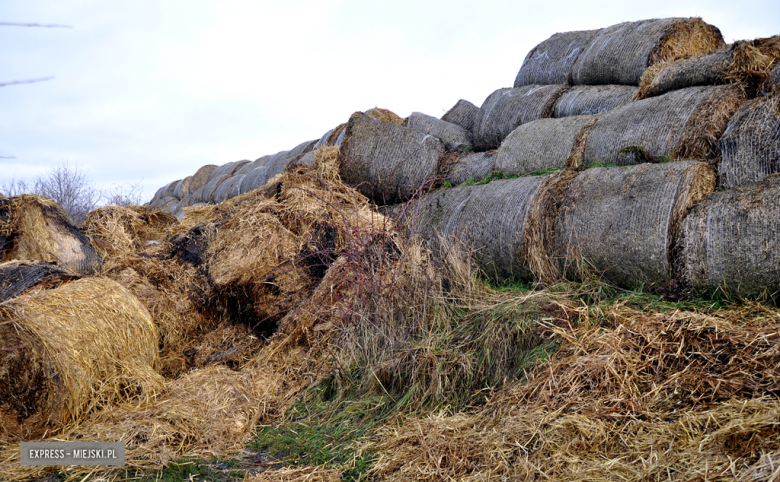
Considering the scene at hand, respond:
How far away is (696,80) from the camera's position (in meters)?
5.44

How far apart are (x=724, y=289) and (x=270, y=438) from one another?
3.29 meters

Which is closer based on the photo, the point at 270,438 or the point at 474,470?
the point at 474,470

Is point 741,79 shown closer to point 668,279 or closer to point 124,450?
point 668,279

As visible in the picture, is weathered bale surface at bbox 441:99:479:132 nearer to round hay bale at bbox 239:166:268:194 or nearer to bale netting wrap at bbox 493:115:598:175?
bale netting wrap at bbox 493:115:598:175

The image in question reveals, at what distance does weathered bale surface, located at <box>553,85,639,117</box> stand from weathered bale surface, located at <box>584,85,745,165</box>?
973 mm

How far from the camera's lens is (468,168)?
281 inches

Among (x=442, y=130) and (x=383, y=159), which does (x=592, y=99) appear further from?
(x=383, y=159)

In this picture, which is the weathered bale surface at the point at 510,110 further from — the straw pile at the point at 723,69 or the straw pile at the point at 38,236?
the straw pile at the point at 38,236

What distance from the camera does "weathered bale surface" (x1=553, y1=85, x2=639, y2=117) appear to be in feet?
21.7

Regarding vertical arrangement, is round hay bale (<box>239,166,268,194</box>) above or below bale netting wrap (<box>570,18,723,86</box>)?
below

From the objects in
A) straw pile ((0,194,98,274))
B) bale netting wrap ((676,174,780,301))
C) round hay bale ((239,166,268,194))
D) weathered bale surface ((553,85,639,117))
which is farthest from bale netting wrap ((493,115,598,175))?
round hay bale ((239,166,268,194))

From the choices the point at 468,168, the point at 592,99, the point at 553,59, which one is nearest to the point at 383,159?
the point at 468,168

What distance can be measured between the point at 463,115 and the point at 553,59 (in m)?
1.82

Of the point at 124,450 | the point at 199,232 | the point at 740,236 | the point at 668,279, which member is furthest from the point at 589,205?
the point at 199,232
